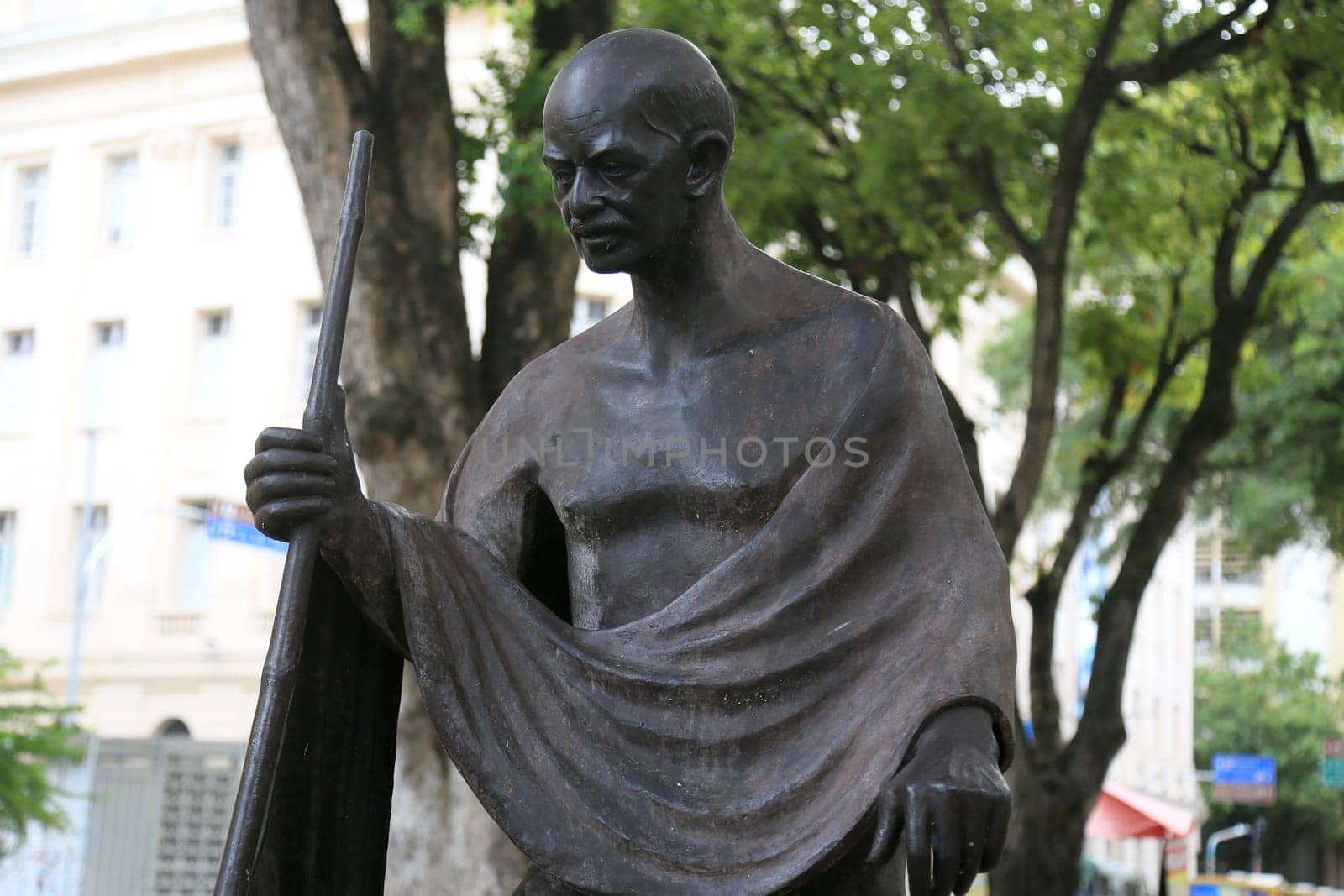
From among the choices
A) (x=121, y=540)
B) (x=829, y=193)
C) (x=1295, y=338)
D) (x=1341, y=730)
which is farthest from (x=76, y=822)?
(x=1341, y=730)

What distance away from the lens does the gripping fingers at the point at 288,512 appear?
9.46 ft

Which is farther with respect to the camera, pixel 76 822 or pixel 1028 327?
pixel 1028 327

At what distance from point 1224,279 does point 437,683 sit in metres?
10.2

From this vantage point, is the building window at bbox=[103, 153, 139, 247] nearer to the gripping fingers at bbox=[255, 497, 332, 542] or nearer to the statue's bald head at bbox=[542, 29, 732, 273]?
the statue's bald head at bbox=[542, 29, 732, 273]

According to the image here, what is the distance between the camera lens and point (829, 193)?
12.8 m

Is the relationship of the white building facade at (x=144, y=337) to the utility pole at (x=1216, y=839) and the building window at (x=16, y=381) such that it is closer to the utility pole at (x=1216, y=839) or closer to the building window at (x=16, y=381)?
the building window at (x=16, y=381)

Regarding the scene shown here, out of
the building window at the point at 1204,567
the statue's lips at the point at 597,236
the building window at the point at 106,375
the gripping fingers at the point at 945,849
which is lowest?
the gripping fingers at the point at 945,849

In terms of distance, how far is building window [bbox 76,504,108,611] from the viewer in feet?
110

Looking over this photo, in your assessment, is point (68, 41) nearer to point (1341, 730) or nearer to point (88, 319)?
point (88, 319)

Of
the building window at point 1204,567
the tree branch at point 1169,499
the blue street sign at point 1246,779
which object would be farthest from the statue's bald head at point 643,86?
the building window at point 1204,567

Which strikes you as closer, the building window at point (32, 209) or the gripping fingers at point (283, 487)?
the gripping fingers at point (283, 487)

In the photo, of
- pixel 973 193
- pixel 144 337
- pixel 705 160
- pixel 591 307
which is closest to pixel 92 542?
pixel 144 337

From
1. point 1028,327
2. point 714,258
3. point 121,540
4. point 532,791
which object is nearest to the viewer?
point 532,791

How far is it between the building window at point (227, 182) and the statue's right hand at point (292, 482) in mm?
31876
